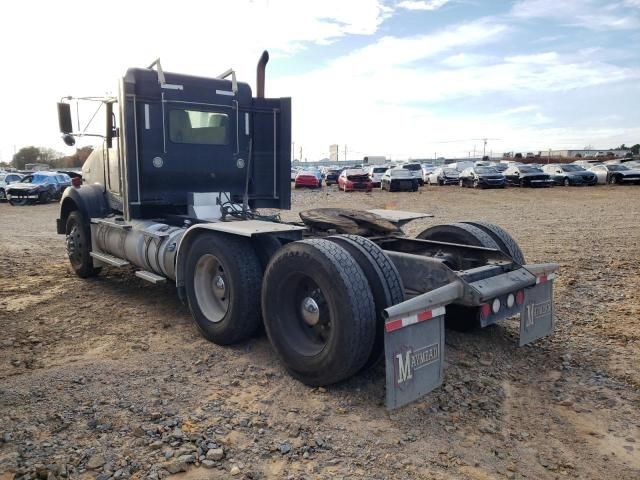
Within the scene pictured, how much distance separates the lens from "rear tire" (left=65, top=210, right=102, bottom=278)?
26.7 feet

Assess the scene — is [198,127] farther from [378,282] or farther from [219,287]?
[378,282]

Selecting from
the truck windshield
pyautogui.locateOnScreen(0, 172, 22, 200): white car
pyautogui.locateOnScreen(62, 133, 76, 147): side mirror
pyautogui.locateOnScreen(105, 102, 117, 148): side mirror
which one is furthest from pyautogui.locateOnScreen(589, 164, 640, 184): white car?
pyautogui.locateOnScreen(0, 172, 22, 200): white car

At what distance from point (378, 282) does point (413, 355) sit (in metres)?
0.59

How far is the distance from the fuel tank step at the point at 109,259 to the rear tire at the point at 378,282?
4.12 m

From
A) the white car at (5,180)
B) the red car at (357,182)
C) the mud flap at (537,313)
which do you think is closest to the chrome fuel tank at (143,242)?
the mud flap at (537,313)

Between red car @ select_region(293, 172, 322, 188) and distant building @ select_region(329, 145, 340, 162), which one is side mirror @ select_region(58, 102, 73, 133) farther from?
distant building @ select_region(329, 145, 340, 162)

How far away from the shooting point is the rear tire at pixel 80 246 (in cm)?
813

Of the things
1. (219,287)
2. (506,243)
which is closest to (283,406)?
(219,287)

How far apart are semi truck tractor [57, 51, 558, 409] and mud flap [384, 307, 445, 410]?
11 mm

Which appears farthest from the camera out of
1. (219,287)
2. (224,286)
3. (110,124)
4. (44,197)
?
(44,197)

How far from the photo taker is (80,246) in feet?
27.1

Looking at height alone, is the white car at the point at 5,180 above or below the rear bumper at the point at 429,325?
above

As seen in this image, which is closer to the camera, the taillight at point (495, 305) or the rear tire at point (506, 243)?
the taillight at point (495, 305)

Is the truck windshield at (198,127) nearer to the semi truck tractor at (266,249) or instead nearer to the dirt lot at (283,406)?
the semi truck tractor at (266,249)
